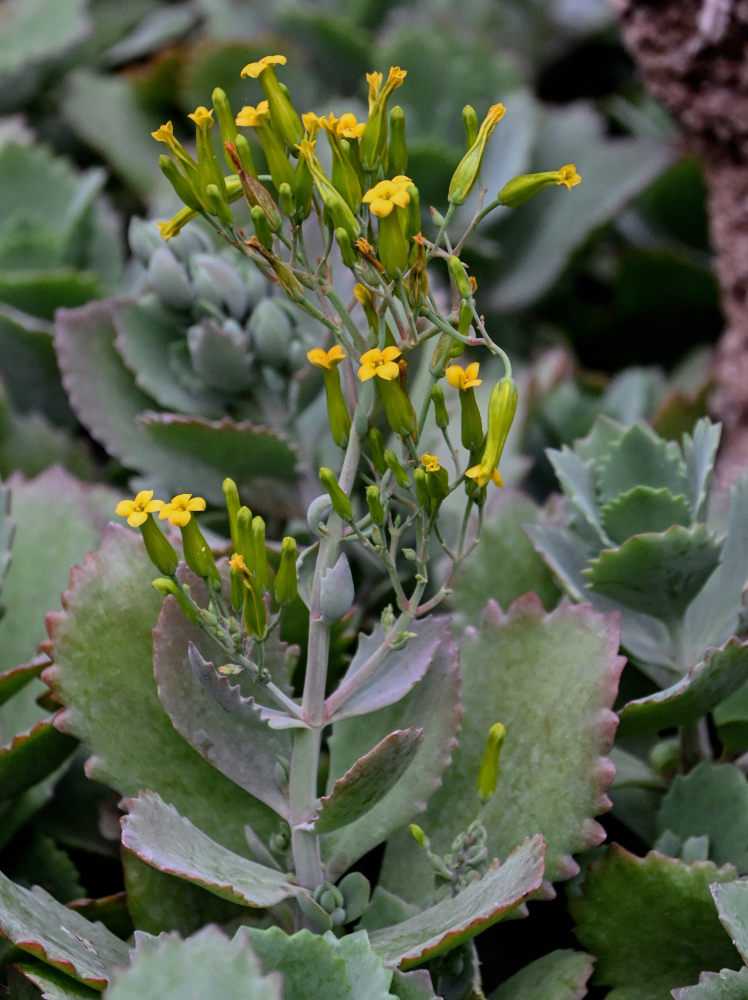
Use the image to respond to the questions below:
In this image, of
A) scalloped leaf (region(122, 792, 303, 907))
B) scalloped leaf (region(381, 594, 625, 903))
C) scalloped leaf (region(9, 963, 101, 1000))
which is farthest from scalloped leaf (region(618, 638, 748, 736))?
scalloped leaf (region(9, 963, 101, 1000))

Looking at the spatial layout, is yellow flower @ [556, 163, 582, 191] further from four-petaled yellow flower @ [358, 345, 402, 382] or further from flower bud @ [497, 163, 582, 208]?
four-petaled yellow flower @ [358, 345, 402, 382]

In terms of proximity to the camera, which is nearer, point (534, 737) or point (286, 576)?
point (286, 576)

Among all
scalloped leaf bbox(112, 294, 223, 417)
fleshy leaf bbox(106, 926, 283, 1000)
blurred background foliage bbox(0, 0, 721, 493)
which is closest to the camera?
fleshy leaf bbox(106, 926, 283, 1000)

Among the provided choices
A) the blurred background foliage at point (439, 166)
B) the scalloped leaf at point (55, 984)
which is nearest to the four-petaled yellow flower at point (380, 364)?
the scalloped leaf at point (55, 984)

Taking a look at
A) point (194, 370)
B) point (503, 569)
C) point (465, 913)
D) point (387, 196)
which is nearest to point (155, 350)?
point (194, 370)

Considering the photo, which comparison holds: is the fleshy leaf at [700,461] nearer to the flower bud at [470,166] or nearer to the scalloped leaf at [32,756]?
the flower bud at [470,166]

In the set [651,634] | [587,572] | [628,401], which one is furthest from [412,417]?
[628,401]

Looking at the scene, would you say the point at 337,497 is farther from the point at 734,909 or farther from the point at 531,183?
the point at 734,909
